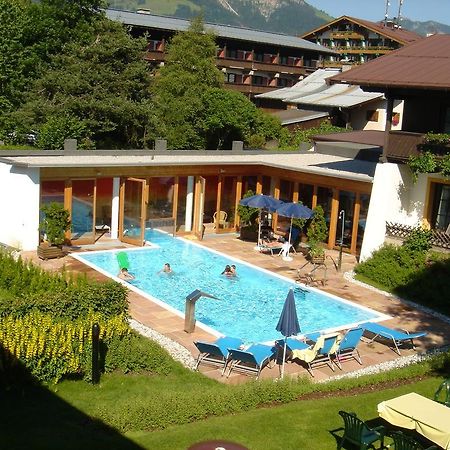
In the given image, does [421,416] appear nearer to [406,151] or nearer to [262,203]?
[406,151]

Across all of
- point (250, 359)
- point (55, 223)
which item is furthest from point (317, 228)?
point (250, 359)

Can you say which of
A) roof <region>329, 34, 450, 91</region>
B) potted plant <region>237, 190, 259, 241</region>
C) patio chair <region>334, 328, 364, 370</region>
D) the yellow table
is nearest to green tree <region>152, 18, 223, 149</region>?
potted plant <region>237, 190, 259, 241</region>

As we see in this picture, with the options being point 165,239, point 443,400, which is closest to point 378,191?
point 165,239

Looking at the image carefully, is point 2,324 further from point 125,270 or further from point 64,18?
point 64,18

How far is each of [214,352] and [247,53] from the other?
194 ft

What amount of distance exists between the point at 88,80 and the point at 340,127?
2334 cm

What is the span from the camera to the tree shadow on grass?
872cm

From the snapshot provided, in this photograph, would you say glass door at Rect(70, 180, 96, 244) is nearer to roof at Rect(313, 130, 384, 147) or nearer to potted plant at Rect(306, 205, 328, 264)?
potted plant at Rect(306, 205, 328, 264)

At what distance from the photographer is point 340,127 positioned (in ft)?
165

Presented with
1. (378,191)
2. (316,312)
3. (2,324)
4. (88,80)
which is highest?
(88,80)

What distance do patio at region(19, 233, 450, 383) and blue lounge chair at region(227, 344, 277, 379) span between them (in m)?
0.19

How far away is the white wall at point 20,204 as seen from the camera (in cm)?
2088

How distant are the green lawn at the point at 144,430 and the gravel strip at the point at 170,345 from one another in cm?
95

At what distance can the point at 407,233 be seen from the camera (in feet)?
68.3
